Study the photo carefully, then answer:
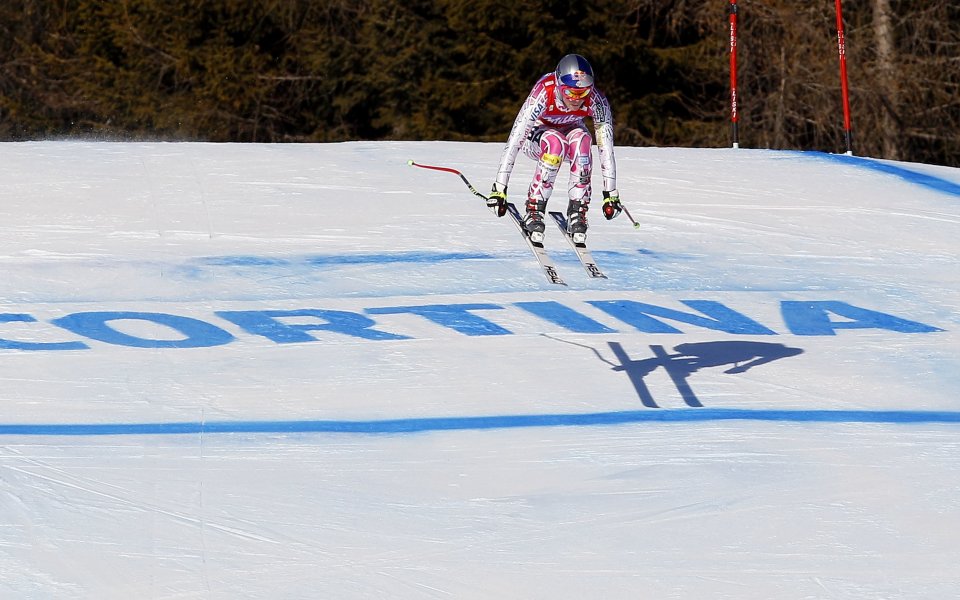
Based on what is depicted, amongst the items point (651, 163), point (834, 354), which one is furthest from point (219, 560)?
point (651, 163)

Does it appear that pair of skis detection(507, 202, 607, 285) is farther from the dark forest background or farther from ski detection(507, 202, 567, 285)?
the dark forest background

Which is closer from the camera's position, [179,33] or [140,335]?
[140,335]

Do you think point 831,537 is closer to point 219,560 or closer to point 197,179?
point 219,560

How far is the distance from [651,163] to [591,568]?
6.76m

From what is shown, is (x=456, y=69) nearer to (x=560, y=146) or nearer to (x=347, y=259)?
(x=347, y=259)

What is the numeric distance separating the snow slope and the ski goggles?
115 cm

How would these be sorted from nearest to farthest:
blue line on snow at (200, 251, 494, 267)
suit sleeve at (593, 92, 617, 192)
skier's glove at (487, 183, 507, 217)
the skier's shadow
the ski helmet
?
the ski helmet < skier's glove at (487, 183, 507, 217) < suit sleeve at (593, 92, 617, 192) < the skier's shadow < blue line on snow at (200, 251, 494, 267)

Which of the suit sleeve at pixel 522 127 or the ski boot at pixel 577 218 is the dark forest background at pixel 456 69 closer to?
the ski boot at pixel 577 218

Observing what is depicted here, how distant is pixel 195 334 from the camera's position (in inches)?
253

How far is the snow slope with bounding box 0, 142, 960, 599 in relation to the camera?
4129mm

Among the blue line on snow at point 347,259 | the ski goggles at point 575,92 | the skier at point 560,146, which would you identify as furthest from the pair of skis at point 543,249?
the blue line on snow at point 347,259

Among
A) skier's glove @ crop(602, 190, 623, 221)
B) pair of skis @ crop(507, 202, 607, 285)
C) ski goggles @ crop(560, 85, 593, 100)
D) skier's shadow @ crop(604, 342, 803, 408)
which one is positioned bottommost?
skier's shadow @ crop(604, 342, 803, 408)

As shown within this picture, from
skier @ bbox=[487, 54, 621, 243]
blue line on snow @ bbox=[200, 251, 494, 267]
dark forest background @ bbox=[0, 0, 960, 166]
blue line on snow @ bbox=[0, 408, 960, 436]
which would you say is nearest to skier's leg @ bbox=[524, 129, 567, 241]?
skier @ bbox=[487, 54, 621, 243]

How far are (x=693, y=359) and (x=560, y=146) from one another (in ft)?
3.68
